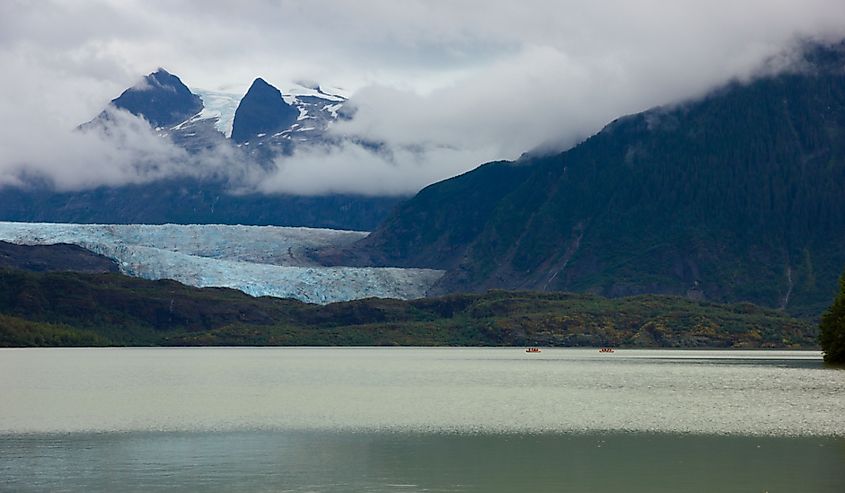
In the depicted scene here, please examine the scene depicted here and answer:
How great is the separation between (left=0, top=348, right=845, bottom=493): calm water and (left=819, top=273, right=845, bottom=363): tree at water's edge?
65.5 feet

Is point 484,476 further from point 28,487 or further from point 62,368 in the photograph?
point 62,368

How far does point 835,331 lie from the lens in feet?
389

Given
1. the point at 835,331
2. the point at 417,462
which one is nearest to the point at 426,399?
the point at 417,462

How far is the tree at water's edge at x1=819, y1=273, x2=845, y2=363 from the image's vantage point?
115 meters

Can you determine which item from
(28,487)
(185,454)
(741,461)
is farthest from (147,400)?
(741,461)

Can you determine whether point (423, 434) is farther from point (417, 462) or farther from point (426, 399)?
point (426, 399)

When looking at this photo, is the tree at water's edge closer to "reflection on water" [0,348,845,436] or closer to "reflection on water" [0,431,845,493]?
"reflection on water" [0,348,845,436]

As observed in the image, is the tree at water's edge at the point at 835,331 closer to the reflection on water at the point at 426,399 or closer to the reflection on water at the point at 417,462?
the reflection on water at the point at 426,399

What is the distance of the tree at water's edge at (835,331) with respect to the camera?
376ft

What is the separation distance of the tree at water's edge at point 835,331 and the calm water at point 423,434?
20.0m

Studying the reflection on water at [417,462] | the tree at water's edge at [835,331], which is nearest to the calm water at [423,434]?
the reflection on water at [417,462]

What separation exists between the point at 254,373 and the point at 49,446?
198 feet

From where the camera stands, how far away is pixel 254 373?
11156cm

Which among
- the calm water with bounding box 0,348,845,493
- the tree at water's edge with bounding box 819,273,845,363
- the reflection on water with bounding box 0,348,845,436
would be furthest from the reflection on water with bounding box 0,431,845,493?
the tree at water's edge with bounding box 819,273,845,363
